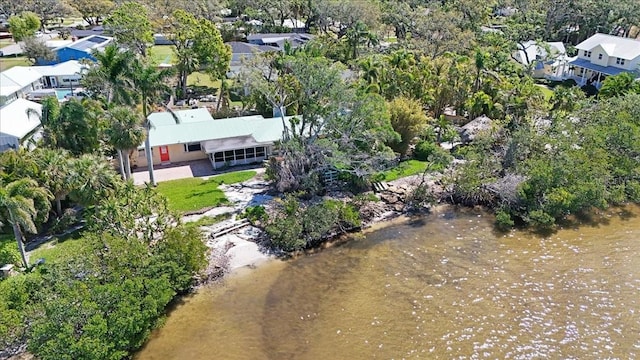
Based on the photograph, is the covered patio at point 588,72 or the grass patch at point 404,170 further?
the covered patio at point 588,72

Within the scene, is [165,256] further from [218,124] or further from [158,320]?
[218,124]

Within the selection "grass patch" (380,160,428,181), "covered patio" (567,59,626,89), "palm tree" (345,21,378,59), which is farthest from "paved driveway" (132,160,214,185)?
"covered patio" (567,59,626,89)

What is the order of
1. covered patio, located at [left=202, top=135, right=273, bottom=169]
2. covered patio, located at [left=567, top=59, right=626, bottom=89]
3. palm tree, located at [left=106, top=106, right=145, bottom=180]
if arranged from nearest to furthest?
palm tree, located at [left=106, top=106, right=145, bottom=180] → covered patio, located at [left=202, top=135, right=273, bottom=169] → covered patio, located at [left=567, top=59, right=626, bottom=89]

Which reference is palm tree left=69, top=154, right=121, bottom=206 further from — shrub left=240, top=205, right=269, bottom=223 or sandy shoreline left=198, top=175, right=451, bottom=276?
shrub left=240, top=205, right=269, bottom=223

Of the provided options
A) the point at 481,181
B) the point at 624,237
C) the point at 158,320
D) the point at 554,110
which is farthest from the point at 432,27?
the point at 158,320

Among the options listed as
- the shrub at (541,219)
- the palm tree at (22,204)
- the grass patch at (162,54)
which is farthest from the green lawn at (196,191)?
the grass patch at (162,54)

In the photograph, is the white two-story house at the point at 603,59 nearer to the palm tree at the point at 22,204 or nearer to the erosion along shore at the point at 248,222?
the erosion along shore at the point at 248,222

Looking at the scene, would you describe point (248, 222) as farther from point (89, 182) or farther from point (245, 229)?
point (89, 182)
